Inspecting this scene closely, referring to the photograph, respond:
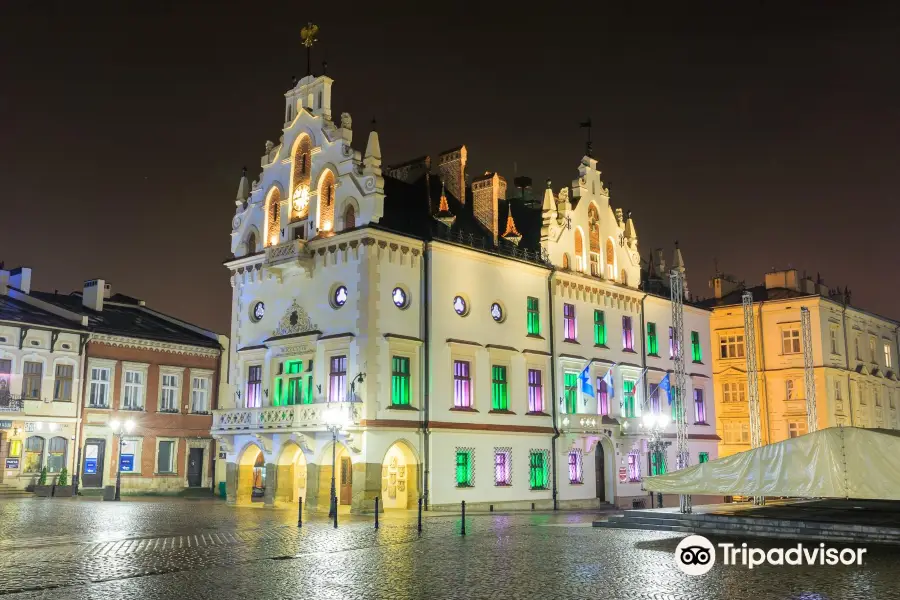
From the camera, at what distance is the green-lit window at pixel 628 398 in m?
48.1

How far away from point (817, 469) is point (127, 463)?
39.0 meters

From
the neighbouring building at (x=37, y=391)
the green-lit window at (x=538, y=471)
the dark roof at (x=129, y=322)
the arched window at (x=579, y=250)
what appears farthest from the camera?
the dark roof at (x=129, y=322)

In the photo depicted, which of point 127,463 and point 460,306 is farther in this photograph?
point 127,463

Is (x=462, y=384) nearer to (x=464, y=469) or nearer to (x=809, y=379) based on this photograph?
(x=464, y=469)

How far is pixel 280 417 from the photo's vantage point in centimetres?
3762

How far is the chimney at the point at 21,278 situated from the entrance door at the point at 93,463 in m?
10.4

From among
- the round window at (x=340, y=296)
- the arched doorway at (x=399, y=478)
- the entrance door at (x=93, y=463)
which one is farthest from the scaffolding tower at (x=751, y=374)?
the entrance door at (x=93, y=463)

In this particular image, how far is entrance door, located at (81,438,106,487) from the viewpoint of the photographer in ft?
161

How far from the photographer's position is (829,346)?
57.9m

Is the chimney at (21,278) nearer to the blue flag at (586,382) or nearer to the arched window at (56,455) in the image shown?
the arched window at (56,455)

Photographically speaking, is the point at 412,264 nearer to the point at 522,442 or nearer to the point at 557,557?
the point at 522,442

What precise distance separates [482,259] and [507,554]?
21.0 meters

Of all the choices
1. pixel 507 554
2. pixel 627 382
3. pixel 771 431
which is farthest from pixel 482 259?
pixel 771 431

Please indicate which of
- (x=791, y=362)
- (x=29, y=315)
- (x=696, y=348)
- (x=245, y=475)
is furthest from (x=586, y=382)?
(x=29, y=315)
